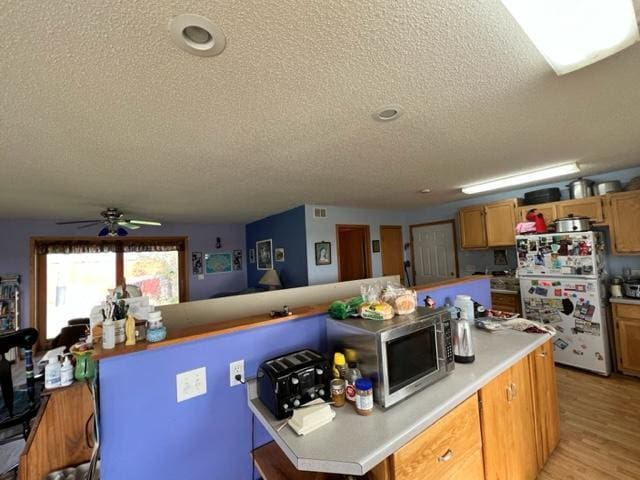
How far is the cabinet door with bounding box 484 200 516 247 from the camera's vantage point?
12.2 ft

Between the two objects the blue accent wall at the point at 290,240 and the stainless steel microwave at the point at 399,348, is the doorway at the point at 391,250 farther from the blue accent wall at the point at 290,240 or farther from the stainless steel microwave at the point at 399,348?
the stainless steel microwave at the point at 399,348

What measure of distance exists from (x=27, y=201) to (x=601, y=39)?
515 cm

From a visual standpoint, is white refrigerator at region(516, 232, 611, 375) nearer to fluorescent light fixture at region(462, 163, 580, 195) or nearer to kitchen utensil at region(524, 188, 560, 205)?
kitchen utensil at region(524, 188, 560, 205)

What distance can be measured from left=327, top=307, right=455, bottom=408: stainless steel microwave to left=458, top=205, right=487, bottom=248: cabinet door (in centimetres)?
318

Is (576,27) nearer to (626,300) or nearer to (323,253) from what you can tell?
(626,300)

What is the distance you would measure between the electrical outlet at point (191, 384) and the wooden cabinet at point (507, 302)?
12.7ft

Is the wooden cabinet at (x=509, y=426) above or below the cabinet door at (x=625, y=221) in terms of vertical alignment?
below

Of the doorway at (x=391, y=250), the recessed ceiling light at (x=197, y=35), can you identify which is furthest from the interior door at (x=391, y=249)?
the recessed ceiling light at (x=197, y=35)

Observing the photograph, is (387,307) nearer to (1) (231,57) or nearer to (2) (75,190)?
(1) (231,57)

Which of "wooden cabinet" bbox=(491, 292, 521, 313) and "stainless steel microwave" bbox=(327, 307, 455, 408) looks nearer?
"stainless steel microwave" bbox=(327, 307, 455, 408)

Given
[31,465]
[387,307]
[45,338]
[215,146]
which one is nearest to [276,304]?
[387,307]

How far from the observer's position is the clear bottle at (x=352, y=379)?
47.3 inches

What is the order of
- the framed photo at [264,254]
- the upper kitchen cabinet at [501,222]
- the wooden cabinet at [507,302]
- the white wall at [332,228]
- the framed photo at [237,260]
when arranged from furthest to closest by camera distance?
the framed photo at [237,260] → the framed photo at [264,254] → the white wall at [332,228] → the upper kitchen cabinet at [501,222] → the wooden cabinet at [507,302]

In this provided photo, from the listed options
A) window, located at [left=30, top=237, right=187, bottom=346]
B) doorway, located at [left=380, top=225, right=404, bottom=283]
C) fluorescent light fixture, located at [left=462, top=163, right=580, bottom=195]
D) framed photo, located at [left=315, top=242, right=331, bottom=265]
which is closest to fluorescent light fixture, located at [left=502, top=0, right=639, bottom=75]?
fluorescent light fixture, located at [left=462, top=163, right=580, bottom=195]
